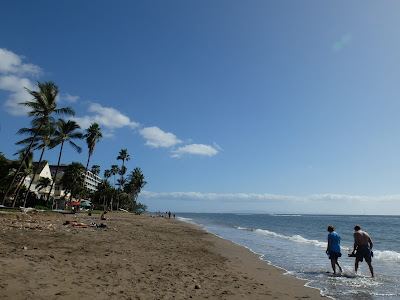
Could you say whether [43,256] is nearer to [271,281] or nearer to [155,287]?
[155,287]

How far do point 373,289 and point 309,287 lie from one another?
1.84 meters

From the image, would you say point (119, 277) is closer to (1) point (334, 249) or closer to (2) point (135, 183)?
(1) point (334, 249)

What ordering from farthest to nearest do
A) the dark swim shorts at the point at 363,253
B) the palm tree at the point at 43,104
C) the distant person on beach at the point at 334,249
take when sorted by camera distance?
the palm tree at the point at 43,104 → the distant person on beach at the point at 334,249 → the dark swim shorts at the point at 363,253

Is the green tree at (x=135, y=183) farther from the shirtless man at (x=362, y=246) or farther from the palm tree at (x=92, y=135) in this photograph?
the shirtless man at (x=362, y=246)

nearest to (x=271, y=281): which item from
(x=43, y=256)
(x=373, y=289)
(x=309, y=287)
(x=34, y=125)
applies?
(x=309, y=287)

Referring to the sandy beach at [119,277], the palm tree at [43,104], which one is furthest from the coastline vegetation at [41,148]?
the sandy beach at [119,277]

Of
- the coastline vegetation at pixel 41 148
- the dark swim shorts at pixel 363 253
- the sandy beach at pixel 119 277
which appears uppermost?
the coastline vegetation at pixel 41 148

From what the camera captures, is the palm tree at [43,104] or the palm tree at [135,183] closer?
the palm tree at [43,104]

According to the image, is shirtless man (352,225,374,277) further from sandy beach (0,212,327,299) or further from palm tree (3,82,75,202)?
palm tree (3,82,75,202)

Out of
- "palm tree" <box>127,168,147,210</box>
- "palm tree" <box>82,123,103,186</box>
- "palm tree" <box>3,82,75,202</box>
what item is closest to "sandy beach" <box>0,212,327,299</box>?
"palm tree" <box>3,82,75,202</box>

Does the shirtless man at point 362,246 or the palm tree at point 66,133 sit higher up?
the palm tree at point 66,133

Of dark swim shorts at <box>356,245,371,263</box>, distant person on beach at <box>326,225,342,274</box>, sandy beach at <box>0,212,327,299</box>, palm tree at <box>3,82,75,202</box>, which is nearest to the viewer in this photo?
sandy beach at <box>0,212,327,299</box>

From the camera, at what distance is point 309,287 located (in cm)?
735

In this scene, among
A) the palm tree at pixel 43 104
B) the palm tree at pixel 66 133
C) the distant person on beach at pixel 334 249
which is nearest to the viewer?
the distant person on beach at pixel 334 249
